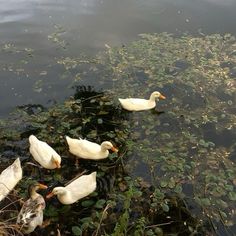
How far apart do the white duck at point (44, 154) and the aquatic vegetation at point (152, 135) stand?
0.84 ft

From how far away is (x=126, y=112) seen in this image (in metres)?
8.17

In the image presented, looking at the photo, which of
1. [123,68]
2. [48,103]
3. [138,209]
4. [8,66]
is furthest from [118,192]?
[8,66]

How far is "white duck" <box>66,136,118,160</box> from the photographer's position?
22.5ft

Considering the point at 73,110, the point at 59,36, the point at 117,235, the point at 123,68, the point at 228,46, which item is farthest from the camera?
the point at 59,36

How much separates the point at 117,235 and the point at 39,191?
2.03 metres

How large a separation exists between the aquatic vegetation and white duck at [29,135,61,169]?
26 centimetres

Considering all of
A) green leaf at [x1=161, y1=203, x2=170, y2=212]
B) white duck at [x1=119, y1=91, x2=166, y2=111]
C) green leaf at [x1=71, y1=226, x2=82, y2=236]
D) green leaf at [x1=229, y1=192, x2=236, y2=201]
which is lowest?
green leaf at [x1=71, y1=226, x2=82, y2=236]

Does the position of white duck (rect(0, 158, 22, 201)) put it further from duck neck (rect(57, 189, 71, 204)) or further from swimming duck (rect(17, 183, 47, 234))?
duck neck (rect(57, 189, 71, 204))

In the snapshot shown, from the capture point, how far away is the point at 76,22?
11.3 m

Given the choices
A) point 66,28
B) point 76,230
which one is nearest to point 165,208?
point 76,230

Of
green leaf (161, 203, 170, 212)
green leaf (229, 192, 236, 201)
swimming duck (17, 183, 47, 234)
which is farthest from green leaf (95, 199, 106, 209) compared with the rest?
green leaf (229, 192, 236, 201)

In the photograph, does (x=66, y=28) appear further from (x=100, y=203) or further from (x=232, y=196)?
(x=232, y=196)

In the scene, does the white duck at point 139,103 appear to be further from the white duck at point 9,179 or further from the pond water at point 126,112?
the white duck at point 9,179

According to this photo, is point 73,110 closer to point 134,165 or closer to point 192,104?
point 134,165
